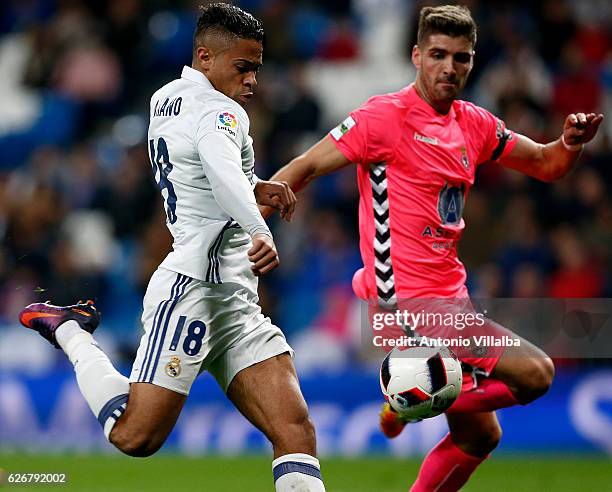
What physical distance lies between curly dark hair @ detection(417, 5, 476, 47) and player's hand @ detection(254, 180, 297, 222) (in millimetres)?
1406

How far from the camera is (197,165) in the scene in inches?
205

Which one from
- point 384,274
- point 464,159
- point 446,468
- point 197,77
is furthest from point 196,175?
point 446,468

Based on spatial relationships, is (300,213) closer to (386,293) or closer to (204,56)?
(386,293)

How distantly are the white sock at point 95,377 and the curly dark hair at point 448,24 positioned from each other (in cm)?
236

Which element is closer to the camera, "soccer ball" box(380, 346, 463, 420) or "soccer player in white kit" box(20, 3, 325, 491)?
"soccer player in white kit" box(20, 3, 325, 491)

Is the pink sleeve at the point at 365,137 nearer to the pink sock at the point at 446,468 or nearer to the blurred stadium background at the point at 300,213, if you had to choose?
the pink sock at the point at 446,468

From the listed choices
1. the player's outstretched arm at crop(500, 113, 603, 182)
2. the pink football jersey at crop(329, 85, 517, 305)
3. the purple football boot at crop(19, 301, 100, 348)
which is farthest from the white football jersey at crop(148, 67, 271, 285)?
the player's outstretched arm at crop(500, 113, 603, 182)

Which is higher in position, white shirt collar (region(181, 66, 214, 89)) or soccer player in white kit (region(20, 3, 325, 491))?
white shirt collar (region(181, 66, 214, 89))

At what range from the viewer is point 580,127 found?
20.4 ft

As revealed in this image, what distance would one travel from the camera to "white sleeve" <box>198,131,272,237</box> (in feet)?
15.8

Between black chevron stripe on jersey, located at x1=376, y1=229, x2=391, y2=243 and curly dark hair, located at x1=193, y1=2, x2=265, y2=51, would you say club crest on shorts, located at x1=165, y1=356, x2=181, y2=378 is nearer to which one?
curly dark hair, located at x1=193, y1=2, x2=265, y2=51

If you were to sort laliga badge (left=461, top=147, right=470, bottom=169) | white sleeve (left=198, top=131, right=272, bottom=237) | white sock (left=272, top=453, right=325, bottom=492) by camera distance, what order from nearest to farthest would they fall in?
white sleeve (left=198, top=131, right=272, bottom=237) < white sock (left=272, top=453, right=325, bottom=492) < laliga badge (left=461, top=147, right=470, bottom=169)

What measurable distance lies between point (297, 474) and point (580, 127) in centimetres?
245

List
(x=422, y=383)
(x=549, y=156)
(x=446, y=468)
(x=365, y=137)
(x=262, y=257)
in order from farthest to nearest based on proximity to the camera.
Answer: (x=549, y=156) → (x=446, y=468) → (x=365, y=137) → (x=422, y=383) → (x=262, y=257)
